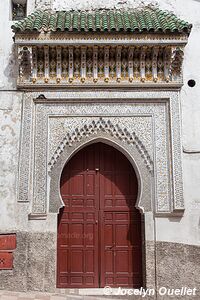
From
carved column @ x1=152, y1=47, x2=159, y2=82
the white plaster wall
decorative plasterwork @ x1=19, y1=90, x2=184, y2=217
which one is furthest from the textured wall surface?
carved column @ x1=152, y1=47, x2=159, y2=82

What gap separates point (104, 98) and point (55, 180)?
146 cm

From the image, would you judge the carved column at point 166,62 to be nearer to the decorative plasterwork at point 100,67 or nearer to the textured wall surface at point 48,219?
the decorative plasterwork at point 100,67

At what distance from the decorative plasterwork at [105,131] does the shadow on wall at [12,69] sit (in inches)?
48.1

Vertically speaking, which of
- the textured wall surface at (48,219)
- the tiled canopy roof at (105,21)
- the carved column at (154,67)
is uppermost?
the tiled canopy roof at (105,21)

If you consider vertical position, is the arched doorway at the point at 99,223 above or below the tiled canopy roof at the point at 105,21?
below

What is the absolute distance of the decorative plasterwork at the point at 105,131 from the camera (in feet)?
19.9

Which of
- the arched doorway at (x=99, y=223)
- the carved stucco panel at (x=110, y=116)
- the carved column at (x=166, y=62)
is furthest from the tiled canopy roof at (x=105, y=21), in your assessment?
the arched doorway at (x=99, y=223)

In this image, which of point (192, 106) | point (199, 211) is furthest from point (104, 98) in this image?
point (199, 211)

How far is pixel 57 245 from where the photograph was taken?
595 centimetres

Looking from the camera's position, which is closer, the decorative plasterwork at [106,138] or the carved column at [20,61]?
the decorative plasterwork at [106,138]

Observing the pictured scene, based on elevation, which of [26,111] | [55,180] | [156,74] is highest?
[156,74]

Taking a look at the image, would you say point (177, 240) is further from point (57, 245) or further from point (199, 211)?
point (57, 245)

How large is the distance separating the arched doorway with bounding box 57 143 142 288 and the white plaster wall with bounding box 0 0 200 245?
50 cm

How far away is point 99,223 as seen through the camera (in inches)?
238
